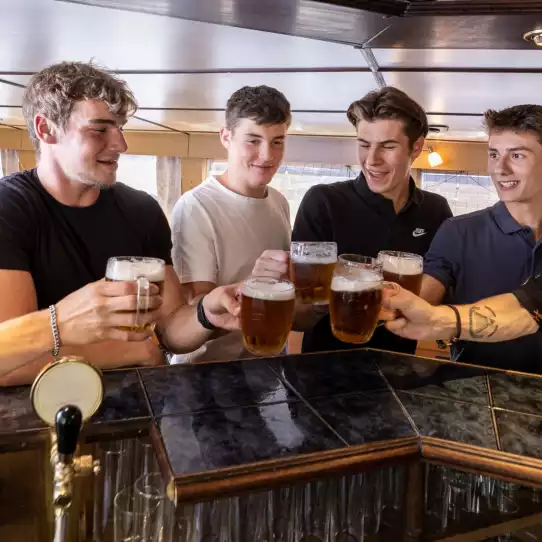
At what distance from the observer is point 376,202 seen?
241 cm

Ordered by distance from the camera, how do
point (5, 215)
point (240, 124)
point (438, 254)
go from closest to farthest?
point (5, 215) → point (438, 254) → point (240, 124)

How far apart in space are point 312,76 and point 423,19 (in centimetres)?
133

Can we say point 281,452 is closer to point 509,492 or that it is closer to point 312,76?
point 509,492

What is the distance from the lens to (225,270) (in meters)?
2.30

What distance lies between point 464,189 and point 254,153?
17.9 ft

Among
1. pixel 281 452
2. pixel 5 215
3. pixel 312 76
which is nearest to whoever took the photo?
pixel 281 452

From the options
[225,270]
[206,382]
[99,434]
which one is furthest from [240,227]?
[99,434]

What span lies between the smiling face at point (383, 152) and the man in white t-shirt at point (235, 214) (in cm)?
39

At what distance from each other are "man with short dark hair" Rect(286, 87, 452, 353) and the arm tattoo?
68cm

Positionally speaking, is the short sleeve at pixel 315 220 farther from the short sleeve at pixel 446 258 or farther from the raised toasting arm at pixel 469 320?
the raised toasting arm at pixel 469 320

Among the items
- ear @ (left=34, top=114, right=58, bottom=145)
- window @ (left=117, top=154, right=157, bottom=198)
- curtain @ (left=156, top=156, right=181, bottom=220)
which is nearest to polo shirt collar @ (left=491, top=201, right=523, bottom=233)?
ear @ (left=34, top=114, right=58, bottom=145)

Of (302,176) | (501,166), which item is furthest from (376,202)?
(302,176)

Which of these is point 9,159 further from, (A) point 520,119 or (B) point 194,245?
(A) point 520,119

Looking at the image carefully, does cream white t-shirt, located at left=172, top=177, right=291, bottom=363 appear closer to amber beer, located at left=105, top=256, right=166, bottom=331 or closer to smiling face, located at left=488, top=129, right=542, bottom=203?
amber beer, located at left=105, top=256, right=166, bottom=331
